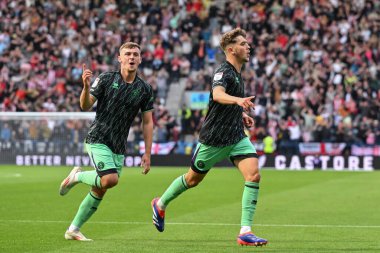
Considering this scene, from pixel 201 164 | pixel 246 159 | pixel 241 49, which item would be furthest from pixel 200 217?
pixel 241 49

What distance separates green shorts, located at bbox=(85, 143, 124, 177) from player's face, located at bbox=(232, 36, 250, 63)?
1842 mm

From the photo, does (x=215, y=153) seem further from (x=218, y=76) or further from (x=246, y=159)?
(x=218, y=76)

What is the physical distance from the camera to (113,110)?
36.0 feet

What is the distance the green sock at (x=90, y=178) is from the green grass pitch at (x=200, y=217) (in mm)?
697

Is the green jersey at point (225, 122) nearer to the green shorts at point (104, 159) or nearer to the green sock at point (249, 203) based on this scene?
the green sock at point (249, 203)

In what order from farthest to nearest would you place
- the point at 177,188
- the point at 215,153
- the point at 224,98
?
the point at 177,188 < the point at 215,153 < the point at 224,98

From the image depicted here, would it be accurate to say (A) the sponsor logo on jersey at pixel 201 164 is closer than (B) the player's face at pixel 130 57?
No

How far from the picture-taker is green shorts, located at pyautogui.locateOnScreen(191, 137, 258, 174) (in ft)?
36.0

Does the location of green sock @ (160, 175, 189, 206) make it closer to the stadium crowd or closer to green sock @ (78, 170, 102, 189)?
green sock @ (78, 170, 102, 189)

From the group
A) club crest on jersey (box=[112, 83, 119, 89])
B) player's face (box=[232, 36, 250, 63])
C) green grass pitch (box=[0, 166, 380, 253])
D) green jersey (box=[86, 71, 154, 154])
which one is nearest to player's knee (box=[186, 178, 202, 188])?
green grass pitch (box=[0, 166, 380, 253])

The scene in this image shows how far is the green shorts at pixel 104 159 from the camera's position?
10.7m

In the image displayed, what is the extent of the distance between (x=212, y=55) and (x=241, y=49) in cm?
2697

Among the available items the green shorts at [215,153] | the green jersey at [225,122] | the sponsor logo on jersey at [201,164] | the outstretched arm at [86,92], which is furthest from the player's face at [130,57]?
the sponsor logo on jersey at [201,164]

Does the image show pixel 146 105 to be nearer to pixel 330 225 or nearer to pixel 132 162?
pixel 330 225
